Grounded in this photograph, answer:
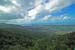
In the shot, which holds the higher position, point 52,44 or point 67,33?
point 67,33

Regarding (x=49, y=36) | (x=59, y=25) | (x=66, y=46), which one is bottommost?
(x=66, y=46)

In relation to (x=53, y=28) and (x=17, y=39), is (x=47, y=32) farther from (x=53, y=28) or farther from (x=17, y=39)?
(x=17, y=39)

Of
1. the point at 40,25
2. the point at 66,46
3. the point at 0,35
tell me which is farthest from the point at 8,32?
the point at 66,46

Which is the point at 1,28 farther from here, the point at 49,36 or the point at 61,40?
the point at 61,40

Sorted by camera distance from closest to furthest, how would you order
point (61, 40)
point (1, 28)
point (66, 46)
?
point (66, 46) < point (61, 40) < point (1, 28)

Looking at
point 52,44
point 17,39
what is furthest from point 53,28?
point 17,39

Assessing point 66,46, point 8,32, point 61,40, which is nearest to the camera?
point 66,46

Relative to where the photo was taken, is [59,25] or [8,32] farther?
[8,32]
